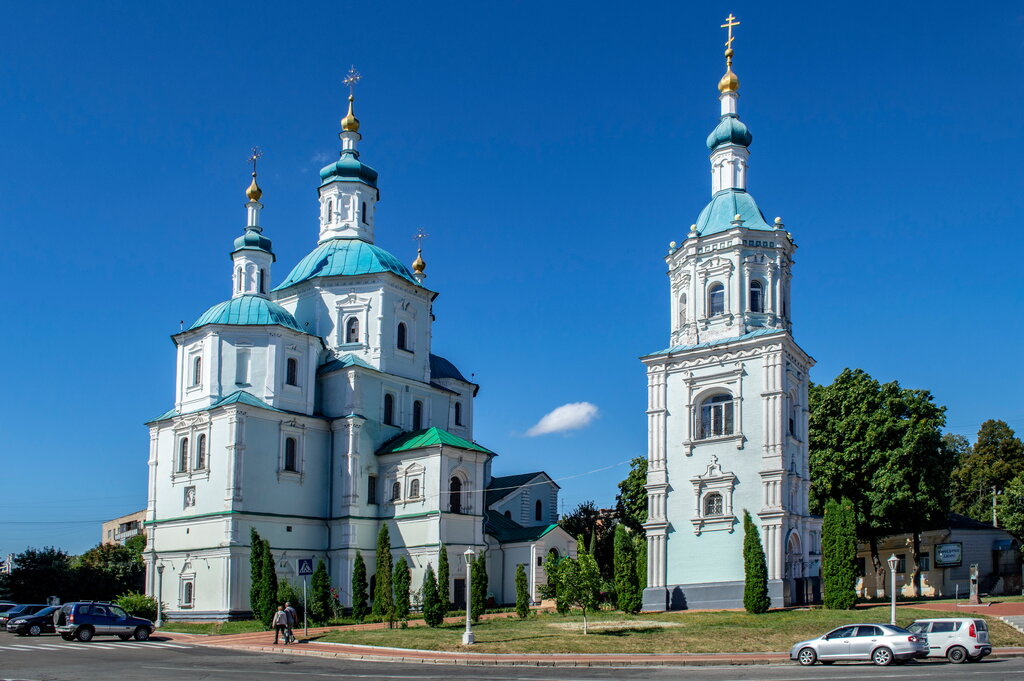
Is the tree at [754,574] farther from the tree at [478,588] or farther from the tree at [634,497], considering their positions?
the tree at [634,497]

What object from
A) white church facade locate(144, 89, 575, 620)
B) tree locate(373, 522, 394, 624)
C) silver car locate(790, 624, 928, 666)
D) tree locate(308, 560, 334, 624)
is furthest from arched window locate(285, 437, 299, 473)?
silver car locate(790, 624, 928, 666)

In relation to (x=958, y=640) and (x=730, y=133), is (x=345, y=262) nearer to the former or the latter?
(x=730, y=133)

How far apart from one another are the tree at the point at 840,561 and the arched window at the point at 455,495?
624 inches

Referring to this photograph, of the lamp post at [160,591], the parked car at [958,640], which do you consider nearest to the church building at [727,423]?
the parked car at [958,640]

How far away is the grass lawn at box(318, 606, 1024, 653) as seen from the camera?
25281 mm

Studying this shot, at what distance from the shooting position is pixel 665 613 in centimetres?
3566

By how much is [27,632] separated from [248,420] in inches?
446

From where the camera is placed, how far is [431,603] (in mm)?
32781

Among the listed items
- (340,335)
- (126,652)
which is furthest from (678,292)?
(126,652)

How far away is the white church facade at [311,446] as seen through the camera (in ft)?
133

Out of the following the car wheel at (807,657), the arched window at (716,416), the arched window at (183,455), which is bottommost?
the car wheel at (807,657)

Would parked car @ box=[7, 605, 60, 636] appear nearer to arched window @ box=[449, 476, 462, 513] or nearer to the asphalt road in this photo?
→ the asphalt road

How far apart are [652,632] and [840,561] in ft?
31.3

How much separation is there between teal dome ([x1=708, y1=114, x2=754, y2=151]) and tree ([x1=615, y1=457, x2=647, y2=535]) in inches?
763
